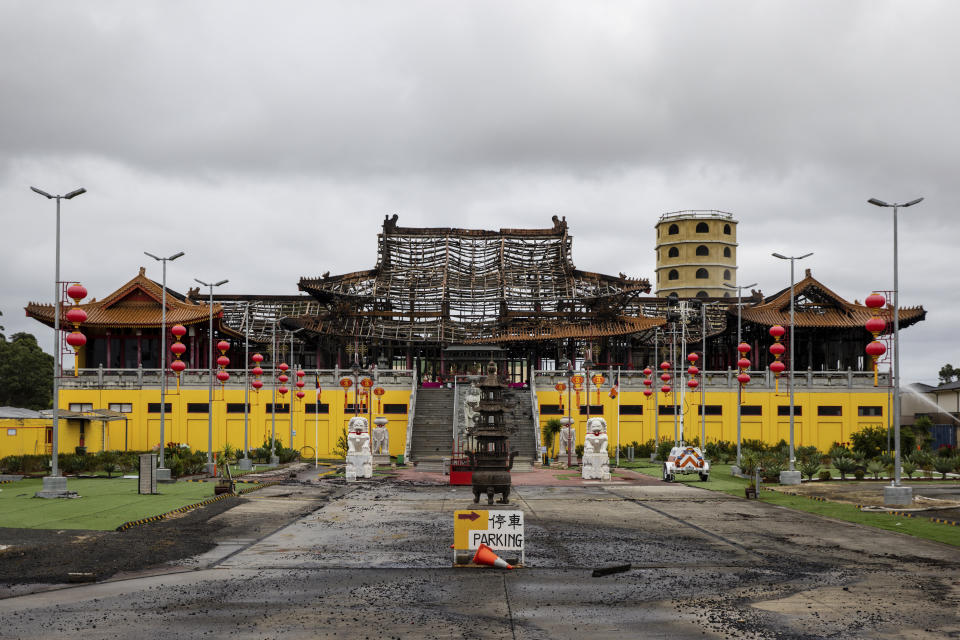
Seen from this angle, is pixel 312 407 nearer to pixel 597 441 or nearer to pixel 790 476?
pixel 597 441

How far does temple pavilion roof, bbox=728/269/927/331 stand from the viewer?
56.1 meters

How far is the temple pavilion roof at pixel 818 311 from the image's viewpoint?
56.1 m

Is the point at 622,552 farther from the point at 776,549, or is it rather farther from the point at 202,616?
the point at 202,616

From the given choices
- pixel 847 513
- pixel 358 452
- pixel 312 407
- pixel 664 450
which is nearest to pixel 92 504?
pixel 358 452

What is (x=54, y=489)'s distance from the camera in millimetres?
26344

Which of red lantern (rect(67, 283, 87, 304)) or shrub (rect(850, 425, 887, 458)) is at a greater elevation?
red lantern (rect(67, 283, 87, 304))

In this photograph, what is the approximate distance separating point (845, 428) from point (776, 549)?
38898mm

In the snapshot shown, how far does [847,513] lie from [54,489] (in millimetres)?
22292

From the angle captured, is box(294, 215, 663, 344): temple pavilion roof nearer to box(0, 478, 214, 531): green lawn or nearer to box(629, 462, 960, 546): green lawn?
box(629, 462, 960, 546): green lawn

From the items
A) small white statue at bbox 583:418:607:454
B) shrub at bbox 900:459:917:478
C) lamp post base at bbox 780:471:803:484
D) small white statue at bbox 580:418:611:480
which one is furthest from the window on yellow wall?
shrub at bbox 900:459:917:478

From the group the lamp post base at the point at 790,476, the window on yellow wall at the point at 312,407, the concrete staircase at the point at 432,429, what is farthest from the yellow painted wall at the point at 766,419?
the lamp post base at the point at 790,476

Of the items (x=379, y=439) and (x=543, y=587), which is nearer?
(x=543, y=587)

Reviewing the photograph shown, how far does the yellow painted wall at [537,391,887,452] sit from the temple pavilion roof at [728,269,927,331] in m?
4.91

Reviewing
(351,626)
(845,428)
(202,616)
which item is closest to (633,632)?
(351,626)
